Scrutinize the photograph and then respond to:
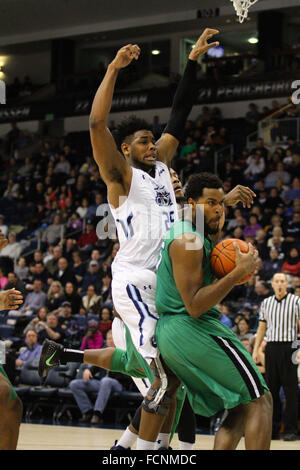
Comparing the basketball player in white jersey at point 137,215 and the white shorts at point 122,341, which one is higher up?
the basketball player in white jersey at point 137,215

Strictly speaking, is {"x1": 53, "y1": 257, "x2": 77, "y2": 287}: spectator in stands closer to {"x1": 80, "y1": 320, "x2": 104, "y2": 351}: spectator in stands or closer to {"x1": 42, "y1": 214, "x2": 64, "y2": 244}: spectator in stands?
{"x1": 42, "y1": 214, "x2": 64, "y2": 244}: spectator in stands

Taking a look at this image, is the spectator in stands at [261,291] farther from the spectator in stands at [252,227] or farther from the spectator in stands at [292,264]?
the spectator in stands at [252,227]

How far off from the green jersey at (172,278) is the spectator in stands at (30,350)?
831 cm

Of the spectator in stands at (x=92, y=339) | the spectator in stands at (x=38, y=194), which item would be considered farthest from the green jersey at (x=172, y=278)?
the spectator in stands at (x=38, y=194)

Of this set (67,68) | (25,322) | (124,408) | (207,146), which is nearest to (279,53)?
(207,146)

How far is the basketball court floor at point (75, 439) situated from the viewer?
8117 millimetres

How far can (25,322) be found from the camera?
550 inches

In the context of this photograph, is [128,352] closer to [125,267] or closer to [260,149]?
[125,267]

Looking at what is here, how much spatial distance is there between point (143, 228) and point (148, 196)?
233 mm

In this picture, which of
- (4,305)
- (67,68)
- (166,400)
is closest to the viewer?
(166,400)

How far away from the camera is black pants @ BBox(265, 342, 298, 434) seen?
1012 centimetres

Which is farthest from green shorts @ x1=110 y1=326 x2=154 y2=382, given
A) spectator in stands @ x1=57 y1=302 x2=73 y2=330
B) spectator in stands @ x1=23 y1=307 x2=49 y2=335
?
spectator in stands @ x1=23 y1=307 x2=49 y2=335

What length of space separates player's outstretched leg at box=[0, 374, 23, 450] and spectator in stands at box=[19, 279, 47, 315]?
32.7ft

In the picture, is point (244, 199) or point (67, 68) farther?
point (67, 68)
